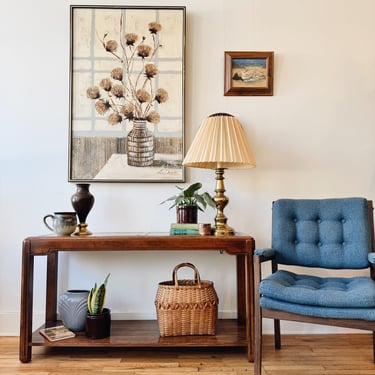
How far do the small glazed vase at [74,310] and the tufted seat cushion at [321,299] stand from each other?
1.00m

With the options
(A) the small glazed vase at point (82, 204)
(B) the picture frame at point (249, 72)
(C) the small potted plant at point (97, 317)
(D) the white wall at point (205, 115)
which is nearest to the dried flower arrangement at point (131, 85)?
(D) the white wall at point (205, 115)

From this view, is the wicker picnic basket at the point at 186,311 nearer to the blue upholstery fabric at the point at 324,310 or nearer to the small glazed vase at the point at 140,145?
the blue upholstery fabric at the point at 324,310

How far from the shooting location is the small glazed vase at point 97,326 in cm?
200

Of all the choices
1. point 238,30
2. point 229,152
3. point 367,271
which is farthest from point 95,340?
point 238,30

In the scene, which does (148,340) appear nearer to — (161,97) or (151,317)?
(151,317)

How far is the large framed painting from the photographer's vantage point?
7.95 feet

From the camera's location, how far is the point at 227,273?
7.97ft

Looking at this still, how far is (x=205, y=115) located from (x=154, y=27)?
2.10 ft

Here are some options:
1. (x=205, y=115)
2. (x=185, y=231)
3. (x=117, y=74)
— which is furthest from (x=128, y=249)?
(x=117, y=74)

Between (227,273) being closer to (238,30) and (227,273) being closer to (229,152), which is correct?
(229,152)

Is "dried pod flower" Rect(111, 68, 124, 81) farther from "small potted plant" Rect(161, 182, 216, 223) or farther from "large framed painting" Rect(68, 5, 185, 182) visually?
"small potted plant" Rect(161, 182, 216, 223)

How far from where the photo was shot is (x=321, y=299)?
5.07 ft

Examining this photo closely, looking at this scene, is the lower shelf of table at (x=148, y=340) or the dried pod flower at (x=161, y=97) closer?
the lower shelf of table at (x=148, y=340)

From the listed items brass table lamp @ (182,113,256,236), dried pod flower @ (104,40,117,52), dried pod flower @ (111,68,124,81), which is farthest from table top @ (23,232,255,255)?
dried pod flower @ (104,40,117,52)
